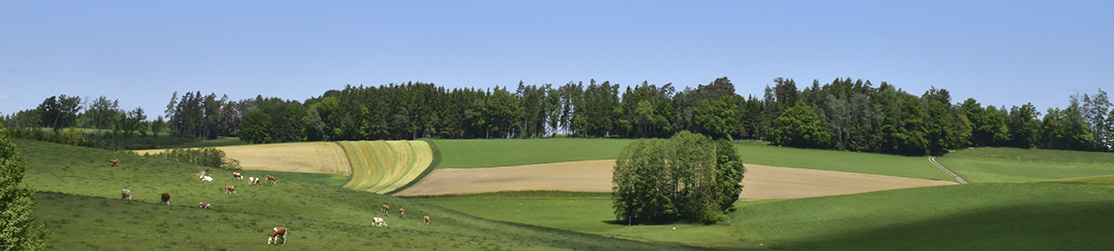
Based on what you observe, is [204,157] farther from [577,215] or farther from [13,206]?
[13,206]

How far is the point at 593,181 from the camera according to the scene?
91.1m

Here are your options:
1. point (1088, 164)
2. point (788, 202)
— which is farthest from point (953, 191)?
point (1088, 164)

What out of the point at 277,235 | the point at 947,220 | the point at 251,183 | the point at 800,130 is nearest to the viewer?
the point at 277,235

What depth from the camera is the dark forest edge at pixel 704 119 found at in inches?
5394

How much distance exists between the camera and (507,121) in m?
181

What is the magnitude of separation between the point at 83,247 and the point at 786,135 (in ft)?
459

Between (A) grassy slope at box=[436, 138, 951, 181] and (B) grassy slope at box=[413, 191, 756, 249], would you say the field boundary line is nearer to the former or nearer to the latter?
(A) grassy slope at box=[436, 138, 951, 181]

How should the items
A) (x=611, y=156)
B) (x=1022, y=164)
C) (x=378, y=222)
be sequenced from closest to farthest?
(x=378, y=222) → (x=1022, y=164) → (x=611, y=156)

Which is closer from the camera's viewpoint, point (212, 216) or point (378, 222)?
point (212, 216)

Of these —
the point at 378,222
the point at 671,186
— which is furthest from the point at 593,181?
the point at 378,222

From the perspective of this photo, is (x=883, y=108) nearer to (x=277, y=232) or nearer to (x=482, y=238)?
(x=482, y=238)

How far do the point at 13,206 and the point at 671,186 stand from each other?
54.2 metres

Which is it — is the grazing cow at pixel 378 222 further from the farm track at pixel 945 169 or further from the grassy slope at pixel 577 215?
the farm track at pixel 945 169

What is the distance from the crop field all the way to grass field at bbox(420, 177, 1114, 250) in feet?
84.1
